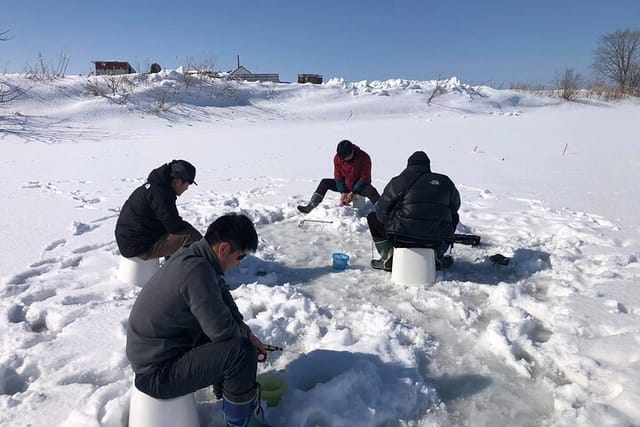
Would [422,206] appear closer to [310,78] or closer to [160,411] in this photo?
[160,411]

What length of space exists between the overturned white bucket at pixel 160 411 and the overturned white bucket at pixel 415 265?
242 centimetres

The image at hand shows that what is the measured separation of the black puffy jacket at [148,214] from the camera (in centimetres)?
399

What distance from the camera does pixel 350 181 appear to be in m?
6.57

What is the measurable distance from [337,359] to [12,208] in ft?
18.1

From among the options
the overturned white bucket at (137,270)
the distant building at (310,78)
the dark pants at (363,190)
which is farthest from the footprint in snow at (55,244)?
the distant building at (310,78)

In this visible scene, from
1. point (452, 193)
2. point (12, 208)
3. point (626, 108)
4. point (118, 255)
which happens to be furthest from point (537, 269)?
point (626, 108)

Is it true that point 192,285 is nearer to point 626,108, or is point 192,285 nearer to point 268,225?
point 268,225

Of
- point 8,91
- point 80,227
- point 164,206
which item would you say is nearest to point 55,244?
point 80,227

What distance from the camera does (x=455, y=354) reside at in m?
3.32

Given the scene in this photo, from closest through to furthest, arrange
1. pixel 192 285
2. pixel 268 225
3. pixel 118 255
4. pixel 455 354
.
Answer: pixel 192 285 → pixel 455 354 → pixel 118 255 → pixel 268 225

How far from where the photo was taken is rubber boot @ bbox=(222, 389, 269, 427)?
235 cm

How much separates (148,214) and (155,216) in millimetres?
61

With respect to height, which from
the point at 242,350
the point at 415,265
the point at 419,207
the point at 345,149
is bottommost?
Result: the point at 415,265

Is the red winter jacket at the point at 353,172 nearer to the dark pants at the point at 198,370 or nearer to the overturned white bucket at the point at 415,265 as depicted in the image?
the overturned white bucket at the point at 415,265
